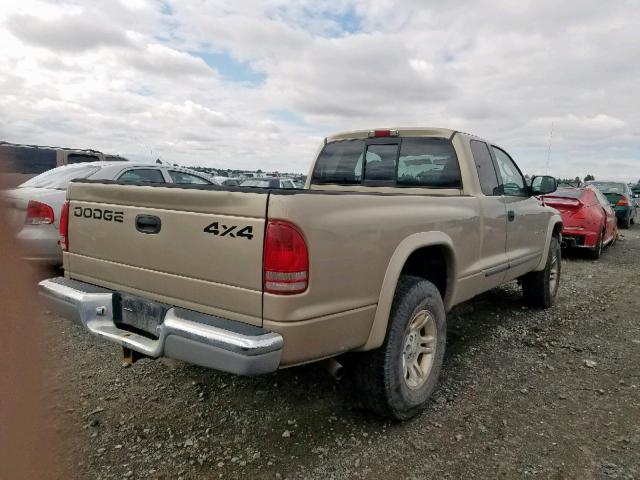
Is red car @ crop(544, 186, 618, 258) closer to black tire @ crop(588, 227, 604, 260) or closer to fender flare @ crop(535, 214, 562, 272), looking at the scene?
black tire @ crop(588, 227, 604, 260)

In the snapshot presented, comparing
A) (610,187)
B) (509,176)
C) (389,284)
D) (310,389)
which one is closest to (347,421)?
(310,389)

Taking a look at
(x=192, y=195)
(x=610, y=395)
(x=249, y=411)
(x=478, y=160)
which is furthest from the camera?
(x=478, y=160)

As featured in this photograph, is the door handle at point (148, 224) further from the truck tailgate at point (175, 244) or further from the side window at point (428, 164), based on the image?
the side window at point (428, 164)

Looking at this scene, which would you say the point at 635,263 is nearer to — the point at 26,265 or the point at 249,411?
the point at 249,411

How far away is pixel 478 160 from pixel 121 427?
135 inches

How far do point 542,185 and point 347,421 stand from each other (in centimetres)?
334

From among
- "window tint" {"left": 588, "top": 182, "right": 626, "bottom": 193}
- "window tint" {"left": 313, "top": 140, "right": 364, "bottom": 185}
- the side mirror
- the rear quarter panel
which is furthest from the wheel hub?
"window tint" {"left": 588, "top": 182, "right": 626, "bottom": 193}

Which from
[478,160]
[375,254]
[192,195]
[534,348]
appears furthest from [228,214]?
[534,348]

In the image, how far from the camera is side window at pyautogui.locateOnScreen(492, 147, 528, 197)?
14.8 feet

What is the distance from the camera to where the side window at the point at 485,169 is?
13.2 ft

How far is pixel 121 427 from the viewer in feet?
9.02

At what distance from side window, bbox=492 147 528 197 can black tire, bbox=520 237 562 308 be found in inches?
40.0

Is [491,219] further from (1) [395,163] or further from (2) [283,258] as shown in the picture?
(2) [283,258]

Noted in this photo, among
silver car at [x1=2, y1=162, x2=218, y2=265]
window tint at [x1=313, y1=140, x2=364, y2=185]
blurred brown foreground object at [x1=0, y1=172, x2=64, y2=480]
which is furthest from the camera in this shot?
silver car at [x1=2, y1=162, x2=218, y2=265]
